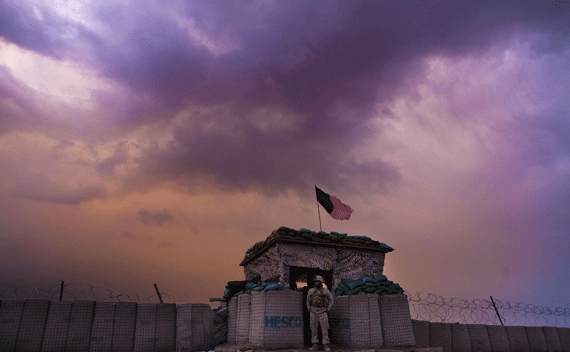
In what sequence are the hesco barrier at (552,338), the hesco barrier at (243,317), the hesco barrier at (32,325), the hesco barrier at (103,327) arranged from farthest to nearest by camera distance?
the hesco barrier at (552,338)
the hesco barrier at (243,317)
the hesco barrier at (103,327)
the hesco barrier at (32,325)

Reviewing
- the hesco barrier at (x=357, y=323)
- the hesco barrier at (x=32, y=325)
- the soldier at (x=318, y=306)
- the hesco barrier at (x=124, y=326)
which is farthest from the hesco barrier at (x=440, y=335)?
the hesco barrier at (x=32, y=325)

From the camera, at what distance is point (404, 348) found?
24.3ft

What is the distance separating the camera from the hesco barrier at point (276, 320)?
7.20 meters

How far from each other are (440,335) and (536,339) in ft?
15.5

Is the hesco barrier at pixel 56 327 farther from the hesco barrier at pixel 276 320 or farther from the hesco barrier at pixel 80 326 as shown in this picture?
the hesco barrier at pixel 276 320

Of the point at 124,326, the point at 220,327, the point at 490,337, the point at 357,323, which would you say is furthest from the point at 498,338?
the point at 124,326

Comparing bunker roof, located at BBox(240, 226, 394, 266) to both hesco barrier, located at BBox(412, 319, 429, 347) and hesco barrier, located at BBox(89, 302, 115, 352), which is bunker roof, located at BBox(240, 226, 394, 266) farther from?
hesco barrier, located at BBox(89, 302, 115, 352)

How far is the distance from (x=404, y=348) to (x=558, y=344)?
9263 millimetres

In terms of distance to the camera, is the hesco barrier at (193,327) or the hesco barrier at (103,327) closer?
the hesco barrier at (103,327)

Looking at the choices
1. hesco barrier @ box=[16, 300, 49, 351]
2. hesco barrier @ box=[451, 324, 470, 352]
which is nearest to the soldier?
hesco barrier @ box=[451, 324, 470, 352]

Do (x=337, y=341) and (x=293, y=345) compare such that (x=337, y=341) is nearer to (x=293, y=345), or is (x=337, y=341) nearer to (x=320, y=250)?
(x=293, y=345)

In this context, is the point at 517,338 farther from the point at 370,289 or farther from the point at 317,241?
the point at 317,241

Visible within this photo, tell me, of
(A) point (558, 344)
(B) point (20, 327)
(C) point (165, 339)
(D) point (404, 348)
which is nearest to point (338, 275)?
(D) point (404, 348)

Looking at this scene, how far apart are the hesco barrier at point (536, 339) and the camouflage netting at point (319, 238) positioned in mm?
6038
